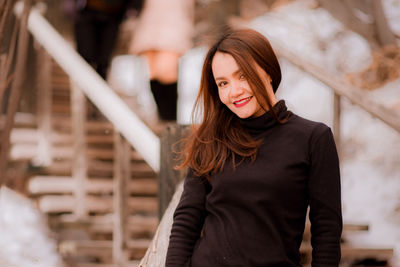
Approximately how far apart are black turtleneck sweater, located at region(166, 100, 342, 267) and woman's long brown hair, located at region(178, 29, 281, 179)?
0.04 metres

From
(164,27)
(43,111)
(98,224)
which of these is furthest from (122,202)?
(43,111)

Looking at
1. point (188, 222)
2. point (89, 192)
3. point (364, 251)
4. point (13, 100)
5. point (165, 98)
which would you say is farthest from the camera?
point (89, 192)

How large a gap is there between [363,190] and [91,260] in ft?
6.51

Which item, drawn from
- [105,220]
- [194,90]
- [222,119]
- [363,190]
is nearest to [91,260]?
[105,220]

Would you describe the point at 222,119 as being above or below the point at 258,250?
above

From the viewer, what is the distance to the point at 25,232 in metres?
Result: 2.92

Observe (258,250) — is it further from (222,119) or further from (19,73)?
(19,73)

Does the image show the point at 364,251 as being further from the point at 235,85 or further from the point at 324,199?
the point at 235,85

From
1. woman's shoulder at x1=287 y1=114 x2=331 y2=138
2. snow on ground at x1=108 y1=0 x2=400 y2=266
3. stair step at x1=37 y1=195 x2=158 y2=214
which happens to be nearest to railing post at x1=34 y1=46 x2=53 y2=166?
stair step at x1=37 y1=195 x2=158 y2=214

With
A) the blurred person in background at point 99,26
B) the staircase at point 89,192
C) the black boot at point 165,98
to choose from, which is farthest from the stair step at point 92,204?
the blurred person in background at point 99,26

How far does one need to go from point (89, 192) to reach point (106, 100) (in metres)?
1.54

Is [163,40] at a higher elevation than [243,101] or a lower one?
lower

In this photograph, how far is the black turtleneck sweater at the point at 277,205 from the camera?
1062 millimetres

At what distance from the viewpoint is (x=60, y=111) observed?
14.8 ft
